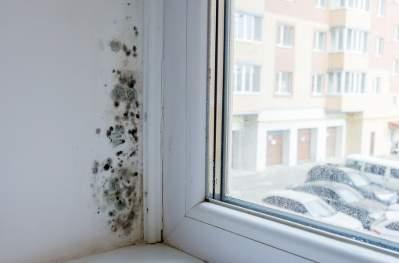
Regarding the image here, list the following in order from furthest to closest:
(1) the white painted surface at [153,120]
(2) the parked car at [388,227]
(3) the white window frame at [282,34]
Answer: (1) the white painted surface at [153,120] < (3) the white window frame at [282,34] < (2) the parked car at [388,227]

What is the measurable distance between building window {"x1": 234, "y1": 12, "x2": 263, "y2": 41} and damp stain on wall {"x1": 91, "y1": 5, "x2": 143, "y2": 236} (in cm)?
17

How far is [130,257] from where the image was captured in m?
0.66

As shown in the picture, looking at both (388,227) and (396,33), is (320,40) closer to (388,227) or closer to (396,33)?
(396,33)

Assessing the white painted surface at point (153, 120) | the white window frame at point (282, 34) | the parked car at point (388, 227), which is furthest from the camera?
the white painted surface at point (153, 120)

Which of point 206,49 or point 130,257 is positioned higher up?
point 206,49

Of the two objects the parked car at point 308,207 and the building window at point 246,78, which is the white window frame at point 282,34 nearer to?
the building window at point 246,78

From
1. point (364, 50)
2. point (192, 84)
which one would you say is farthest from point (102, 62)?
point (364, 50)

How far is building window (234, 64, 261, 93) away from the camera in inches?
25.4

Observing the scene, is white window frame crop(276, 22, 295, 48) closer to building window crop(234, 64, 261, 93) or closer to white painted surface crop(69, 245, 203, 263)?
building window crop(234, 64, 261, 93)

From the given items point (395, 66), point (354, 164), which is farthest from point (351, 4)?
point (354, 164)

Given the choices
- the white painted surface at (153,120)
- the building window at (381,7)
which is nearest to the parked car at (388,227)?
the building window at (381,7)

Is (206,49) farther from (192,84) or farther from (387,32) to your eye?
(387,32)

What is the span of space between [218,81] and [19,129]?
1.03 ft

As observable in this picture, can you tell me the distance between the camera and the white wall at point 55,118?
0.57 metres
